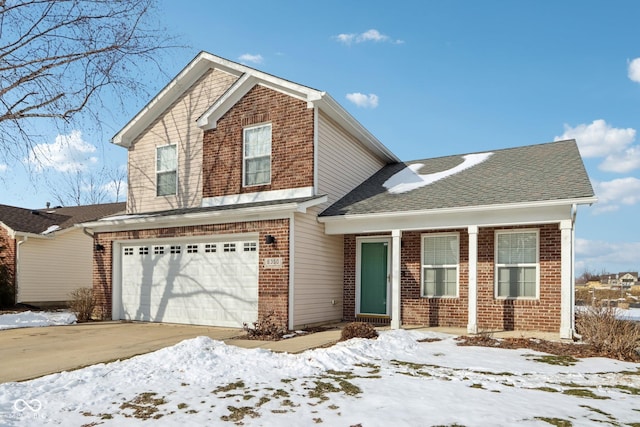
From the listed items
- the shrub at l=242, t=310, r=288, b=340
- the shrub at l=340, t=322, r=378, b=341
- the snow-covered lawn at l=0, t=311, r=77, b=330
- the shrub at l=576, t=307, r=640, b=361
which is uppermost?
the shrub at l=576, t=307, r=640, b=361

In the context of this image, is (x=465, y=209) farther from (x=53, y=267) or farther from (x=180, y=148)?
(x=53, y=267)

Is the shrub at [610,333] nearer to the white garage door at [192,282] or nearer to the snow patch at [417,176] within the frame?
the snow patch at [417,176]

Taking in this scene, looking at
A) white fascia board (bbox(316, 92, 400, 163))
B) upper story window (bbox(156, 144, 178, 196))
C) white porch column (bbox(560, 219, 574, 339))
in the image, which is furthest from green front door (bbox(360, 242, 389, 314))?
upper story window (bbox(156, 144, 178, 196))

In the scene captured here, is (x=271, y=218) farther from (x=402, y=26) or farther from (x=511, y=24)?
(x=511, y=24)

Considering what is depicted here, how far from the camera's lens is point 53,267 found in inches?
805

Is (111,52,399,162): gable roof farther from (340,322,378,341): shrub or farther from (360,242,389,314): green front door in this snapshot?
(340,322,378,341): shrub

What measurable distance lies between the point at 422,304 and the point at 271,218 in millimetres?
4683

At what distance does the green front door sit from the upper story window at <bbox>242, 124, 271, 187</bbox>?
3.51 meters

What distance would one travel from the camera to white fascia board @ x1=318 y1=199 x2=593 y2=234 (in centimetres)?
969

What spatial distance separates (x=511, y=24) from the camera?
42.8 ft

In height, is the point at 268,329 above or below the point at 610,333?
below

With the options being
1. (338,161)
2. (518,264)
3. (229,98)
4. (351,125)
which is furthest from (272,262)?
(518,264)

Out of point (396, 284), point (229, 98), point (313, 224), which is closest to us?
point (396, 284)

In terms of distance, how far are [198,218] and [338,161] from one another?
4326 millimetres
